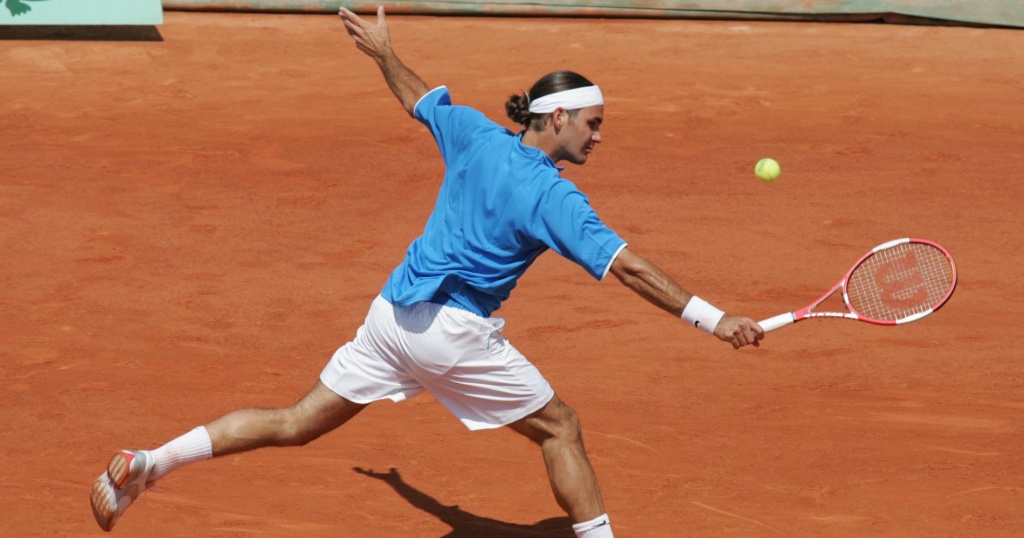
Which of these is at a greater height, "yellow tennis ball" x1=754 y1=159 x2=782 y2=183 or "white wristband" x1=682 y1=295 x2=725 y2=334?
"white wristband" x1=682 y1=295 x2=725 y2=334

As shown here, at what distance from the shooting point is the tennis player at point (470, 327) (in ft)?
14.9

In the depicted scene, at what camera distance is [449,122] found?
15.9ft

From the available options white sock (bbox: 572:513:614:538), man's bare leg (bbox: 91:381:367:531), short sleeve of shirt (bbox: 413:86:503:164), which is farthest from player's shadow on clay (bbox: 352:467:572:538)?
short sleeve of shirt (bbox: 413:86:503:164)

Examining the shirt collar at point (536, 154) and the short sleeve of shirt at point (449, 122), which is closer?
the shirt collar at point (536, 154)

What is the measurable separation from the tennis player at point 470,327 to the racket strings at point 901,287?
1828 mm

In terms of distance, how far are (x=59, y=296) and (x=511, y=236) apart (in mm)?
4085

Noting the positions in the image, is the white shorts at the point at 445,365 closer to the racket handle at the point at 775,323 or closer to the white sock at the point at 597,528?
the white sock at the point at 597,528

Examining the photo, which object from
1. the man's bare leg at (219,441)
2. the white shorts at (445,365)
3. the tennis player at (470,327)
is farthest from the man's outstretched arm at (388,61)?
the man's bare leg at (219,441)

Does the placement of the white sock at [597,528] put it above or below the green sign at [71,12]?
above

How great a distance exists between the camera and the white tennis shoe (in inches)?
181

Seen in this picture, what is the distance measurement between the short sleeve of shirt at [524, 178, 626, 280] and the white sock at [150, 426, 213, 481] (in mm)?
1403

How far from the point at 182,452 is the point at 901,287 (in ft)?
10.7

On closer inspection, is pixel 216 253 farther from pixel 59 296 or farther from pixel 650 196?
pixel 650 196

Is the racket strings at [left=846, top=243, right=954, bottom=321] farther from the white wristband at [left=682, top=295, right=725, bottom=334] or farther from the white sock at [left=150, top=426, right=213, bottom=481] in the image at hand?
the white sock at [left=150, top=426, right=213, bottom=481]
